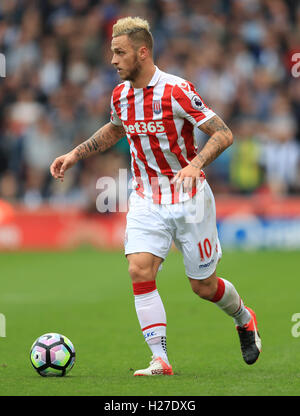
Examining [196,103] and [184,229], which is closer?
[196,103]

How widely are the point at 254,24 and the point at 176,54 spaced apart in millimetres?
2094

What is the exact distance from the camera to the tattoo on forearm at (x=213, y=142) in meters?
5.98

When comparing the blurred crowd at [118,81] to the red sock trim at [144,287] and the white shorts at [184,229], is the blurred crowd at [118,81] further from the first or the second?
the red sock trim at [144,287]

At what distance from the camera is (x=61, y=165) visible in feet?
21.8

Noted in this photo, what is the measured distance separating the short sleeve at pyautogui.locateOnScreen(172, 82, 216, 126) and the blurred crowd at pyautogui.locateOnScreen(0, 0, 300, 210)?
32.7ft

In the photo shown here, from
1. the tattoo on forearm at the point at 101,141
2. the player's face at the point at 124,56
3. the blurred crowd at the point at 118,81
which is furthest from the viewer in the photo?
the blurred crowd at the point at 118,81

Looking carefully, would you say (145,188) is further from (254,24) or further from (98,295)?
(254,24)

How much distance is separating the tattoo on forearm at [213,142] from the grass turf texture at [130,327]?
1434 millimetres

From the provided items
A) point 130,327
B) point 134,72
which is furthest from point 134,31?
point 130,327

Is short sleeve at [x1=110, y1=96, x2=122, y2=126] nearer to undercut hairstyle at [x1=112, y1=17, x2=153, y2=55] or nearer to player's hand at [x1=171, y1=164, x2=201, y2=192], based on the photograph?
undercut hairstyle at [x1=112, y1=17, x2=153, y2=55]

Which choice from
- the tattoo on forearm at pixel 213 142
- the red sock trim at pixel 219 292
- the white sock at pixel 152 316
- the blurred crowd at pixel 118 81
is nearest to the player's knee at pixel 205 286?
the red sock trim at pixel 219 292

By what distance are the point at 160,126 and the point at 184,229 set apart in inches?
29.4

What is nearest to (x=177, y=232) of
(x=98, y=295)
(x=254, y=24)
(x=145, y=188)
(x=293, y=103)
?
(x=145, y=188)

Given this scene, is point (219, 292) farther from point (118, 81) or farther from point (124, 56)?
point (118, 81)
